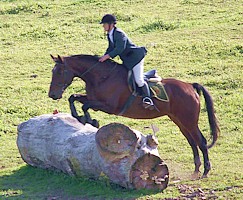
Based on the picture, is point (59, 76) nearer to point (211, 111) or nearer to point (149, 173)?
point (149, 173)

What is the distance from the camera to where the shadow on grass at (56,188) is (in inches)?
493

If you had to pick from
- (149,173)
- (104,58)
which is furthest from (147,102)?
(149,173)

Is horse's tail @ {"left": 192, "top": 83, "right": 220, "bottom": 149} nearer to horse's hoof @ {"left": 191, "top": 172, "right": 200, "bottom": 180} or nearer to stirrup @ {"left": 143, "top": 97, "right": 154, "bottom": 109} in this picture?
horse's hoof @ {"left": 191, "top": 172, "right": 200, "bottom": 180}

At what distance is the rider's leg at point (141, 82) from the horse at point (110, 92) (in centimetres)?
13

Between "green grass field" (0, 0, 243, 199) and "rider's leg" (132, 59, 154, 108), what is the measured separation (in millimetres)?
1421

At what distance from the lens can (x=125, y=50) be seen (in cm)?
1352

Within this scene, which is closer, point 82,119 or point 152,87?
point 82,119

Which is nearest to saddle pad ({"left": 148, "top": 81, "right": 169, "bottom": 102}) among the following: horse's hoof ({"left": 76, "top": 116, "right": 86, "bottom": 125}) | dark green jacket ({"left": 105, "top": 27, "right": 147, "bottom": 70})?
dark green jacket ({"left": 105, "top": 27, "right": 147, "bottom": 70})

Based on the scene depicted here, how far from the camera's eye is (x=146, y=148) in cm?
1266

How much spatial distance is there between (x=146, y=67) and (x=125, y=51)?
8.74m

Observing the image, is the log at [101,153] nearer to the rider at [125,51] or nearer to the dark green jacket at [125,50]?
the rider at [125,51]

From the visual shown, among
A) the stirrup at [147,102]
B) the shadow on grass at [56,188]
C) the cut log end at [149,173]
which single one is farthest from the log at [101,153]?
the stirrup at [147,102]

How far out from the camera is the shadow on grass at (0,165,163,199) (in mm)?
12523

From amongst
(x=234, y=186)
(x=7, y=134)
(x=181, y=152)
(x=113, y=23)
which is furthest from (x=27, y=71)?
(x=234, y=186)
